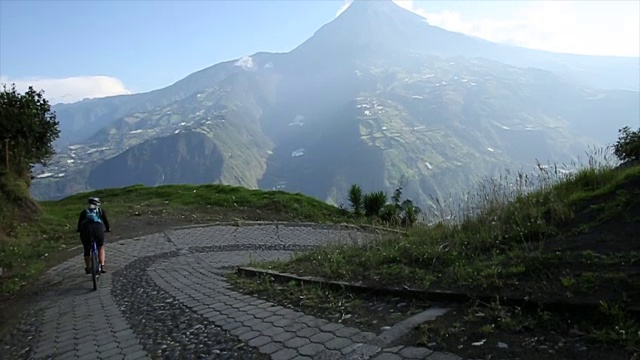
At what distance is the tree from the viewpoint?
21016mm

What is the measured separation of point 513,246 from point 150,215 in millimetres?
17818

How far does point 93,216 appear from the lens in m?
10.3

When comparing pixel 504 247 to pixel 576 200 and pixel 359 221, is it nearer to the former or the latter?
pixel 576 200

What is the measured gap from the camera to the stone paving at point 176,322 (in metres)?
4.97

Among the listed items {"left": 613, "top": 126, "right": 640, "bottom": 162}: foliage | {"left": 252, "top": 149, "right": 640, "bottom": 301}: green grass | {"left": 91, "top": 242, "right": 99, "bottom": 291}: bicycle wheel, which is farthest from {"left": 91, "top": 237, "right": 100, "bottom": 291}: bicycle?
{"left": 613, "top": 126, "right": 640, "bottom": 162}: foliage

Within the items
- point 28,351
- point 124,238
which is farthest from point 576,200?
point 124,238

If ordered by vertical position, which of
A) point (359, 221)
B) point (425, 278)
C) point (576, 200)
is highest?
point (576, 200)

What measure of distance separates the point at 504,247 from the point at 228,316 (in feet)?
12.0

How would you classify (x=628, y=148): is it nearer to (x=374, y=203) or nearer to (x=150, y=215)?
(x=374, y=203)

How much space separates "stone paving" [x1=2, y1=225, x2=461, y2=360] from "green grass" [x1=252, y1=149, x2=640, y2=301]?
1255mm

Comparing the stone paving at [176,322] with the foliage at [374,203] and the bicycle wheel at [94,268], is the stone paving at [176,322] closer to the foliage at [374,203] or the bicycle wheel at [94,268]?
the bicycle wheel at [94,268]

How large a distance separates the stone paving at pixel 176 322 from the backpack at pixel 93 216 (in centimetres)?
128

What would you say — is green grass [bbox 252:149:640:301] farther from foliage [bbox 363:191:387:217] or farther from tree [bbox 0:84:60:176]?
tree [bbox 0:84:60:176]

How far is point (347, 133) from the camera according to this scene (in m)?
192
